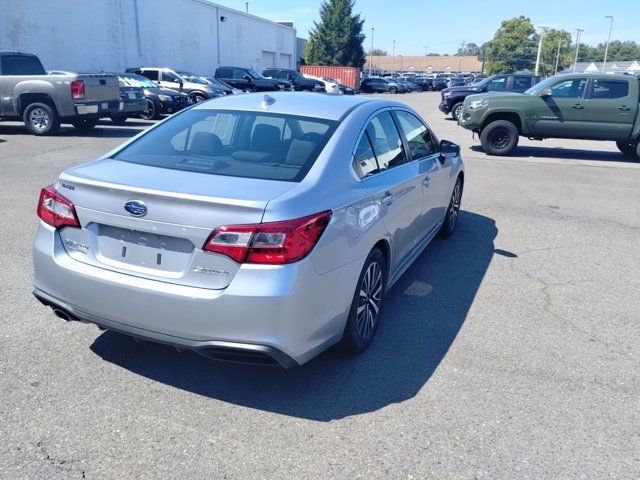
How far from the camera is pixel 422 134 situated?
5293 mm

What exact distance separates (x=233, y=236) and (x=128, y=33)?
29707 mm

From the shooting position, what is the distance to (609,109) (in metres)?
12.9

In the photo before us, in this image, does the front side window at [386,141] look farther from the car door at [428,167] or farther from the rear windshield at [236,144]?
the rear windshield at [236,144]

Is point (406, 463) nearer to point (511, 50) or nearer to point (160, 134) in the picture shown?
point (160, 134)

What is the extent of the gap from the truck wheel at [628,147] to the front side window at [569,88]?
1.88 m

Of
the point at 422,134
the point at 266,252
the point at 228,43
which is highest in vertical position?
the point at 228,43

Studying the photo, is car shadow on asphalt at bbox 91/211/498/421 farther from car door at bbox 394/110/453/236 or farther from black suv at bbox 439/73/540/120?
black suv at bbox 439/73/540/120

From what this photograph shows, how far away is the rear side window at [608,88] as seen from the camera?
42.3 ft

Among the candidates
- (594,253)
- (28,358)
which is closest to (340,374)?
(28,358)

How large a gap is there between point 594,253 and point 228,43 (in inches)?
1531

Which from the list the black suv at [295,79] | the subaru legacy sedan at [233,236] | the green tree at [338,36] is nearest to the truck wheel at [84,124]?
the subaru legacy sedan at [233,236]

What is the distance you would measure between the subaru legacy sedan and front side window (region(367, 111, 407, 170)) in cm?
7

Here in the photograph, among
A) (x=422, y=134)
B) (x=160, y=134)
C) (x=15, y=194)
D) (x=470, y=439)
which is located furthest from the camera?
(x=15, y=194)

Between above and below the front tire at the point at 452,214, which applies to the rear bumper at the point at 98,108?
above
